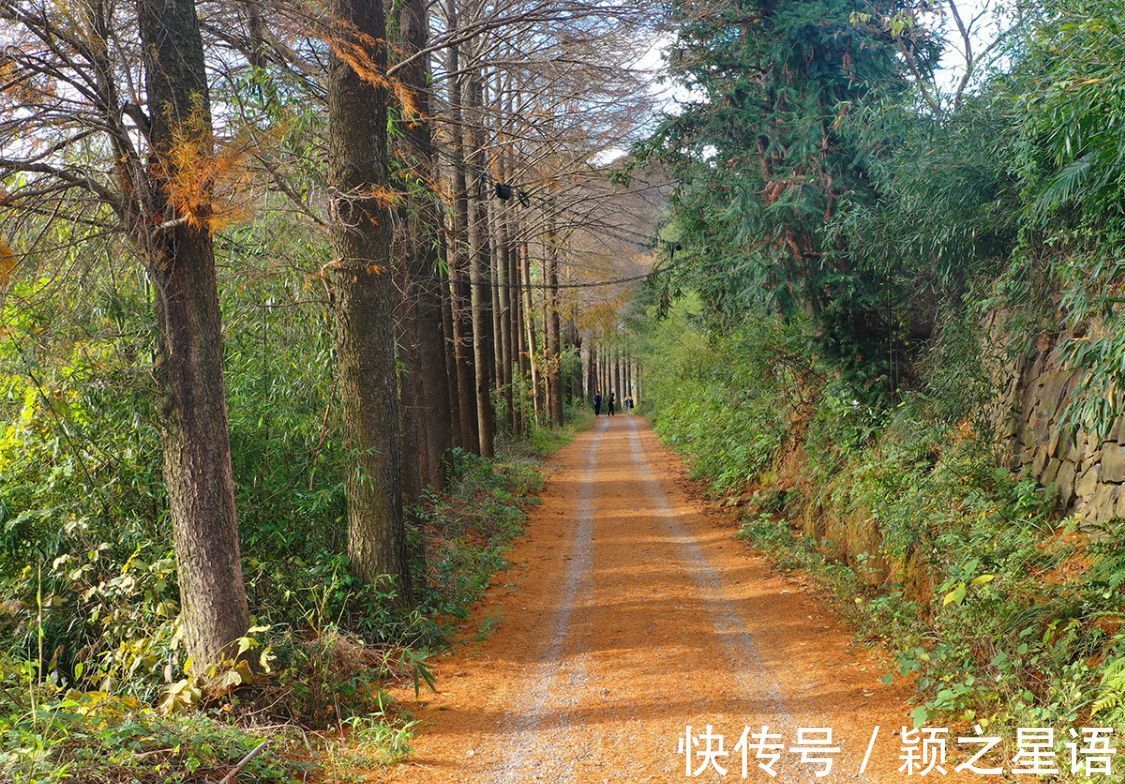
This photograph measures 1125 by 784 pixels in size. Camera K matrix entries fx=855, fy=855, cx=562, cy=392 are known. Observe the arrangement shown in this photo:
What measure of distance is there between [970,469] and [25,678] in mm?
7442

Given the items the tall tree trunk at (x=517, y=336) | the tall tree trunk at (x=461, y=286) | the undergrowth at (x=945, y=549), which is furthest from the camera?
the tall tree trunk at (x=517, y=336)

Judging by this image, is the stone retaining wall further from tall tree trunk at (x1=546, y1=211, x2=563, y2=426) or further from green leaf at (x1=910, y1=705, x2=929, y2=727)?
tall tree trunk at (x1=546, y1=211, x2=563, y2=426)

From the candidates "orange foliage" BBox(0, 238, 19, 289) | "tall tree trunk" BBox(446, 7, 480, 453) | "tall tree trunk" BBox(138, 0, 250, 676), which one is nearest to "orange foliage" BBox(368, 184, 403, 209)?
"tall tree trunk" BBox(138, 0, 250, 676)

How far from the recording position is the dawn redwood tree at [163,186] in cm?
543

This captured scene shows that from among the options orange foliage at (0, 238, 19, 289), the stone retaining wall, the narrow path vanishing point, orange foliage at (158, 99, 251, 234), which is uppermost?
A: orange foliage at (158, 99, 251, 234)

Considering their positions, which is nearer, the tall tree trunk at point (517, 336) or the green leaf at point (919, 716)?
the green leaf at point (919, 716)

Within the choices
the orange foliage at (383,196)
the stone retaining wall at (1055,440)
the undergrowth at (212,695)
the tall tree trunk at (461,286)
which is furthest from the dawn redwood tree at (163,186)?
the tall tree trunk at (461,286)

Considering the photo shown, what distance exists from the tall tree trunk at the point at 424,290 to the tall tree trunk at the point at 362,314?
7.94ft

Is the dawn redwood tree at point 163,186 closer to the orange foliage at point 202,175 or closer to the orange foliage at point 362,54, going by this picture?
the orange foliage at point 202,175

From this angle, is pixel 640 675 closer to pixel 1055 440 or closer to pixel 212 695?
pixel 212 695

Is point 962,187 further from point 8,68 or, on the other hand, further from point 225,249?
point 8,68

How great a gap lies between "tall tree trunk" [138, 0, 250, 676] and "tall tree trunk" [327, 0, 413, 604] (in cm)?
168

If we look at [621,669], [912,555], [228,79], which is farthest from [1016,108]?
[228,79]

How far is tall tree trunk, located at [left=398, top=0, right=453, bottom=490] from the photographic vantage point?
11.1 m
